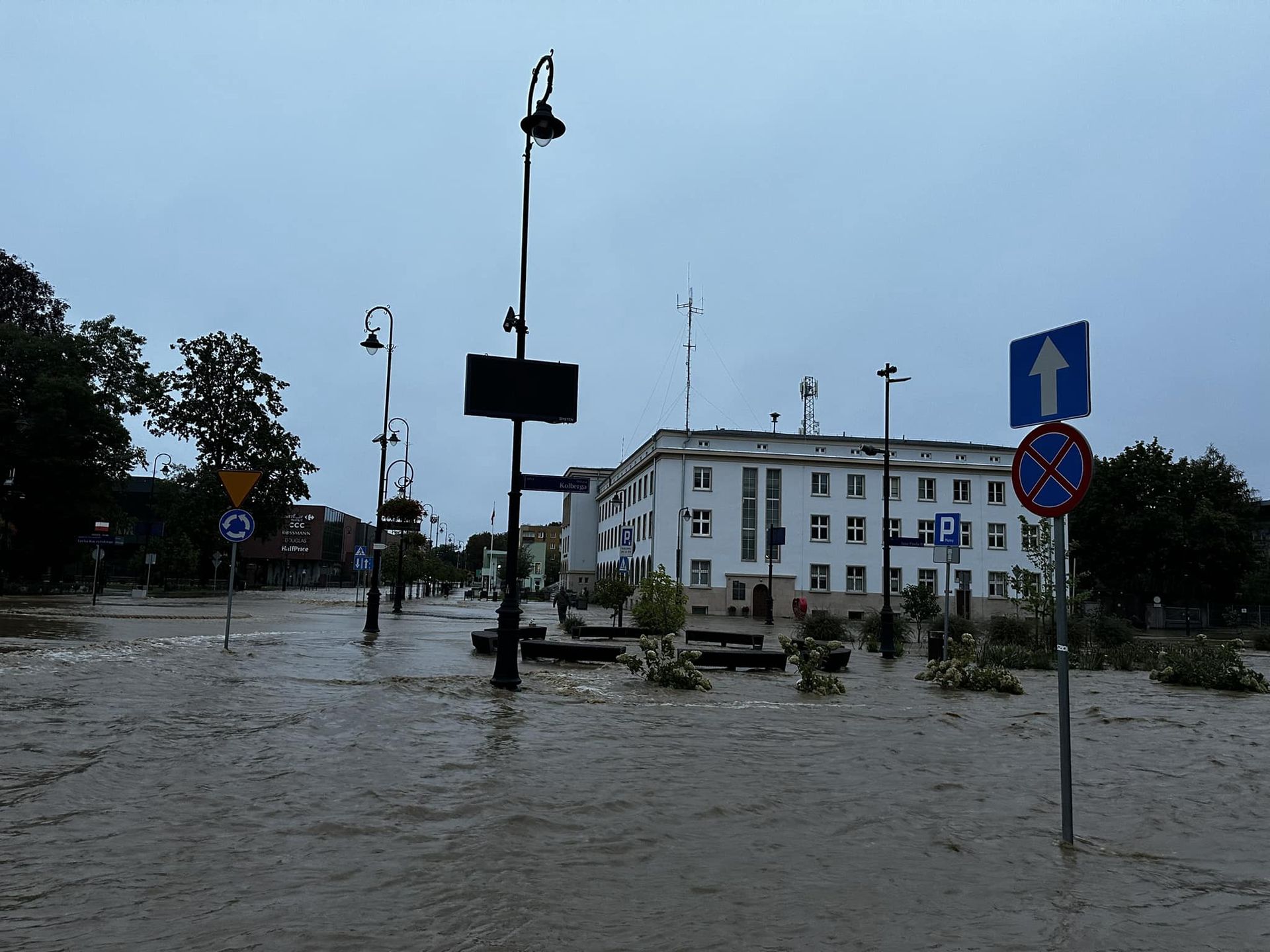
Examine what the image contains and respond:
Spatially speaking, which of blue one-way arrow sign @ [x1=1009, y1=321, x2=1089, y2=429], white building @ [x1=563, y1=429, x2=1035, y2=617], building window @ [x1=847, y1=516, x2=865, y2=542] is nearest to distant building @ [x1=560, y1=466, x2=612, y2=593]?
white building @ [x1=563, y1=429, x2=1035, y2=617]

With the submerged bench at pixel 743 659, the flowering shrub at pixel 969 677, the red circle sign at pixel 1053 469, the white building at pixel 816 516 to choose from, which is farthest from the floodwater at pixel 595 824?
the white building at pixel 816 516

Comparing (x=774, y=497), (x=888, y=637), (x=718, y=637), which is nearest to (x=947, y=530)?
(x=888, y=637)

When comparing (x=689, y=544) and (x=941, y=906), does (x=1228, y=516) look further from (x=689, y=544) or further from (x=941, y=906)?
(x=941, y=906)

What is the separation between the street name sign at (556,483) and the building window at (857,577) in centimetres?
5106

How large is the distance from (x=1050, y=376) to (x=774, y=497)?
56.9 metres

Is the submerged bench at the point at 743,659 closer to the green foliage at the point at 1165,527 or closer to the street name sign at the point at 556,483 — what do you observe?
the street name sign at the point at 556,483

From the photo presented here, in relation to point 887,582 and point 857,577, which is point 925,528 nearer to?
point 857,577

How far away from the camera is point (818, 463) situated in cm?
6334

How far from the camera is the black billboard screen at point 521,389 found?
42.7 ft

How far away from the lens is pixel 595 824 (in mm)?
6215

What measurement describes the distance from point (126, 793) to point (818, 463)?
59242 millimetres

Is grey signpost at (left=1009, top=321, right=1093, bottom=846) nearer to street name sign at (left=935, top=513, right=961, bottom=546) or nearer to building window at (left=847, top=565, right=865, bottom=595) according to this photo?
street name sign at (left=935, top=513, right=961, bottom=546)

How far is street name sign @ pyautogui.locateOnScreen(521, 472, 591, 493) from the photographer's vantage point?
44.1 ft

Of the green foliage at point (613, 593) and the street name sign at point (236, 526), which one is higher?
the street name sign at point (236, 526)
